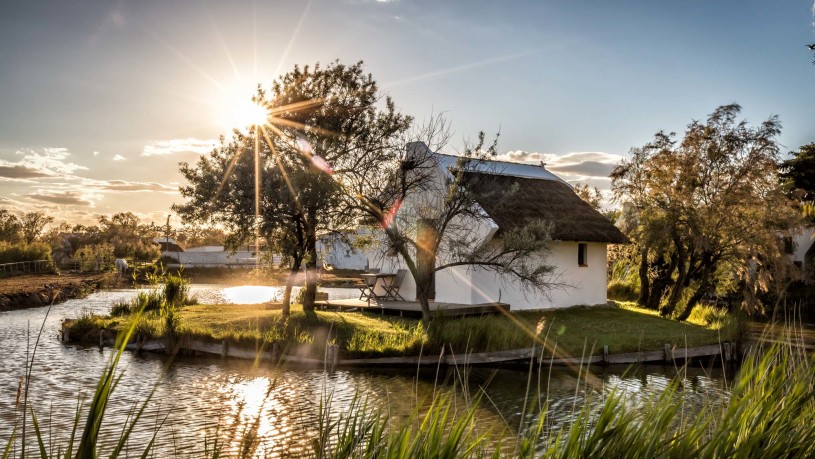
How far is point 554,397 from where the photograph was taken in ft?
42.6

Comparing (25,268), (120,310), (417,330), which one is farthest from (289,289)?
(25,268)

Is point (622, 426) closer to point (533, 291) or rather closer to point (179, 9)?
point (179, 9)

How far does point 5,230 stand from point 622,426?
63.8 metres

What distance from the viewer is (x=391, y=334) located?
651 inches

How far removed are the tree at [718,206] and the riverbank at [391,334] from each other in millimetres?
2590

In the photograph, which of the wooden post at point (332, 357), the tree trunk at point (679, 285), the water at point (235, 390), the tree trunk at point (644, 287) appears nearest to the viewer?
the water at point (235, 390)

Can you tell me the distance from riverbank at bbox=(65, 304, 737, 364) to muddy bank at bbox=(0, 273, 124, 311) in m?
7.39

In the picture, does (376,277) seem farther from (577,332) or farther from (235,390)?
(235,390)

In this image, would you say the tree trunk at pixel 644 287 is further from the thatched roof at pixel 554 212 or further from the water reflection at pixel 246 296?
the water reflection at pixel 246 296

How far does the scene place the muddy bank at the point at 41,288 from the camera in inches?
1080

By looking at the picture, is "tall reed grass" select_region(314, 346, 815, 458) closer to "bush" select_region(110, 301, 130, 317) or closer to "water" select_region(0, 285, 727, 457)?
"water" select_region(0, 285, 727, 457)

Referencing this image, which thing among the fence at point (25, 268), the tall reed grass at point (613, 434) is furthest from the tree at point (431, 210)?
the fence at point (25, 268)

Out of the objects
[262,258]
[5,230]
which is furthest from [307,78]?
[5,230]

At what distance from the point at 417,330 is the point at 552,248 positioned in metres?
8.61
